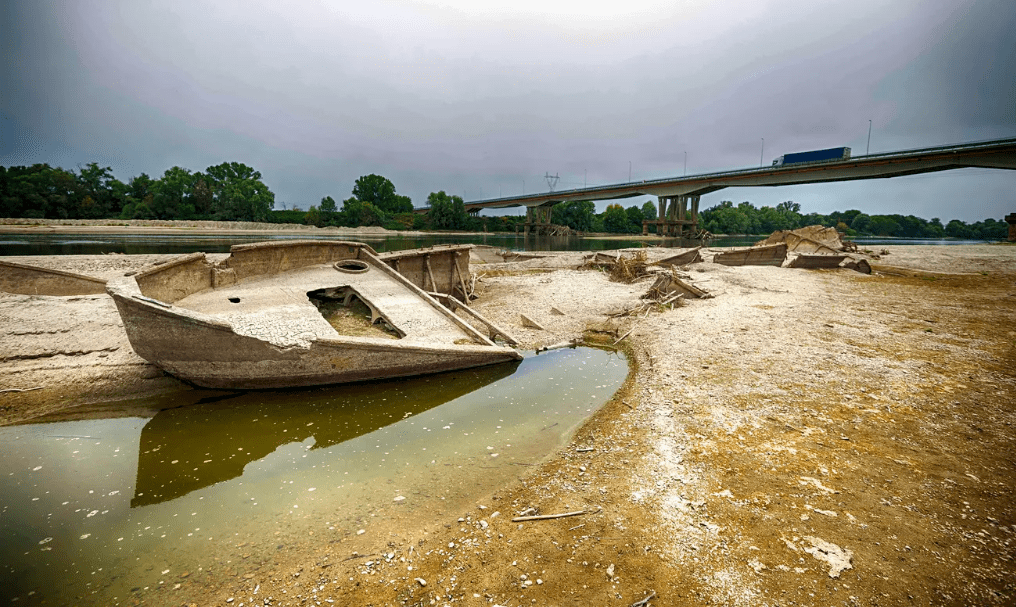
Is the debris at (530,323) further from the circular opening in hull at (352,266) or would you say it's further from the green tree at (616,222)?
→ the green tree at (616,222)

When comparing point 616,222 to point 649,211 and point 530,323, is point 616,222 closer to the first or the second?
point 649,211

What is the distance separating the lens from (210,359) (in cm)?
605

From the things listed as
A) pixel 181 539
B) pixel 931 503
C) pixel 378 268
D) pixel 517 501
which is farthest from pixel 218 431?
pixel 931 503

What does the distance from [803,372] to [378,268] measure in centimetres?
1015

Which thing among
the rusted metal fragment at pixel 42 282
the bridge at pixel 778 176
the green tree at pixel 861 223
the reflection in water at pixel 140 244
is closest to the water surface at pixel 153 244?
the reflection in water at pixel 140 244

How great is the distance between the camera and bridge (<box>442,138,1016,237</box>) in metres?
30.0

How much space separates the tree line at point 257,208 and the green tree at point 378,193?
245 mm

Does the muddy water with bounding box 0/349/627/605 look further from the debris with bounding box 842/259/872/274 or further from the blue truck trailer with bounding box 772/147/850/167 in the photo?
the blue truck trailer with bounding box 772/147/850/167

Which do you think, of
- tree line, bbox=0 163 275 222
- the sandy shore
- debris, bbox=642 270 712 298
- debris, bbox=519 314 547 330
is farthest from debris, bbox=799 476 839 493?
tree line, bbox=0 163 275 222

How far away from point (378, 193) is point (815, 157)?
89.9 meters

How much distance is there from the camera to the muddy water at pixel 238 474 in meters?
3.25

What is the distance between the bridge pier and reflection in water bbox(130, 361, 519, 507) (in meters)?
65.2

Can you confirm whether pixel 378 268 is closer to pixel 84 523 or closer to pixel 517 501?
pixel 84 523

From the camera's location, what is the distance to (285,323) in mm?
6613
